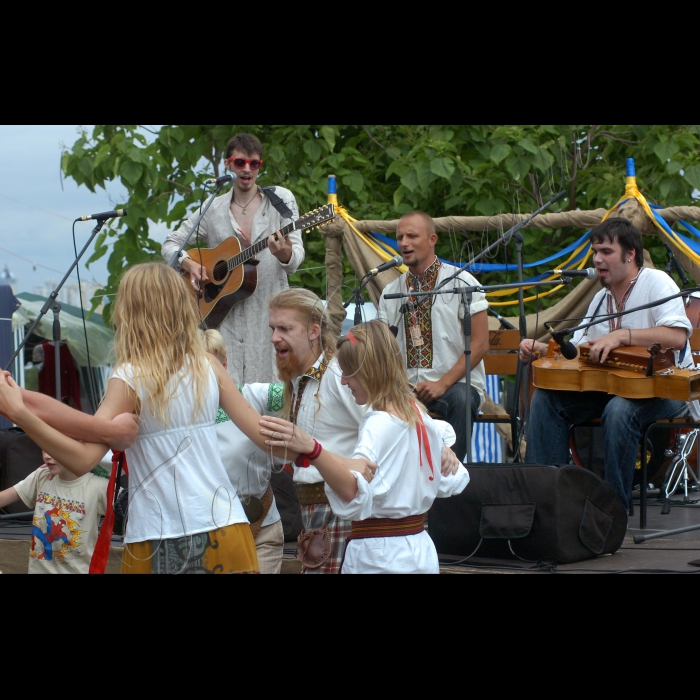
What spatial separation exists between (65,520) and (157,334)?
143cm

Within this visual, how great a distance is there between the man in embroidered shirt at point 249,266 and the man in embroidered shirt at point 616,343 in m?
1.41

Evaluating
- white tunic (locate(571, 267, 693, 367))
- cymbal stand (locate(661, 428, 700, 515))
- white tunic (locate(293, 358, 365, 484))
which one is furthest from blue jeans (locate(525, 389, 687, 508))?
white tunic (locate(293, 358, 365, 484))

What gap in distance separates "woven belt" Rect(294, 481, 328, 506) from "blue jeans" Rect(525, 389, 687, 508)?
5.80 feet

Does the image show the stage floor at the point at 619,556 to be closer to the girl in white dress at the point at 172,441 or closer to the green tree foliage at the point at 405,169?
the girl in white dress at the point at 172,441

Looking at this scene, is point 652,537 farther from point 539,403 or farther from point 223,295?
point 223,295

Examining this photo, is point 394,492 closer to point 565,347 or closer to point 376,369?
point 376,369

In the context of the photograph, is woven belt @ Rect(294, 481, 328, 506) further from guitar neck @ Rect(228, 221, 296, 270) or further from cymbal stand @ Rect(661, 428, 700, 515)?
cymbal stand @ Rect(661, 428, 700, 515)

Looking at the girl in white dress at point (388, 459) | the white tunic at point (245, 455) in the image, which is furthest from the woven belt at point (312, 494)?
the girl in white dress at point (388, 459)

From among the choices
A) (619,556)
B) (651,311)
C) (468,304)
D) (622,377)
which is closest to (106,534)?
(619,556)

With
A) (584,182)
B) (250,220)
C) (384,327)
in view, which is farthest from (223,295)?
(584,182)

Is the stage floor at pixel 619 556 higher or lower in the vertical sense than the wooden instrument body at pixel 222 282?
lower

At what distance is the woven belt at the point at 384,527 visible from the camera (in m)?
2.82

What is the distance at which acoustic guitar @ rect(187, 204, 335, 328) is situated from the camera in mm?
5086

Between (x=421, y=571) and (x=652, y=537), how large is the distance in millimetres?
1575
